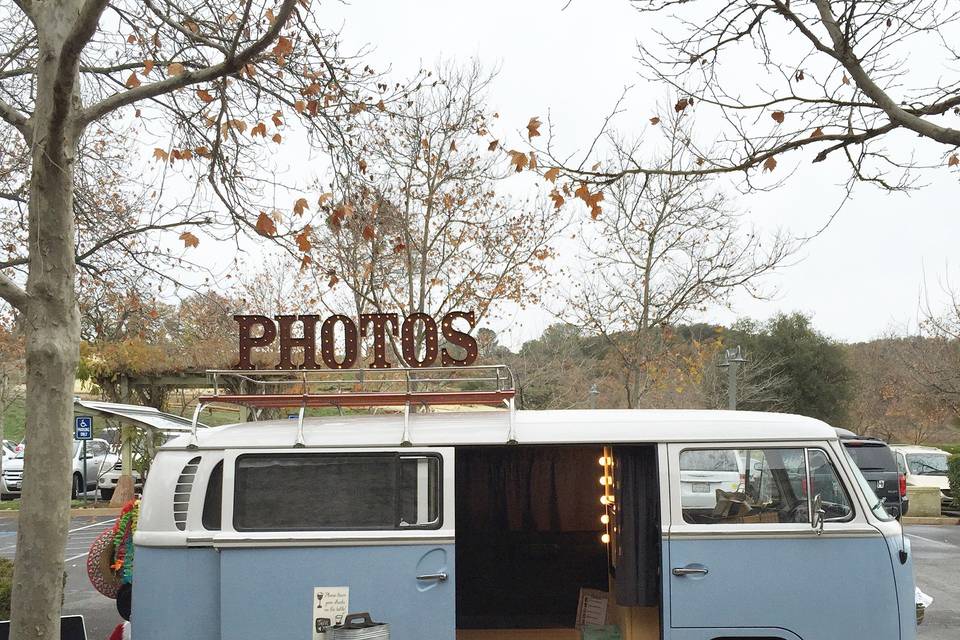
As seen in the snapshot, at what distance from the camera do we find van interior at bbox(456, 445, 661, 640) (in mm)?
7488

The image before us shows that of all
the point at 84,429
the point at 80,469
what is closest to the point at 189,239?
the point at 84,429

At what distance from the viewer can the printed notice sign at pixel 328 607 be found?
5309mm

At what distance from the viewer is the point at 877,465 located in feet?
46.9

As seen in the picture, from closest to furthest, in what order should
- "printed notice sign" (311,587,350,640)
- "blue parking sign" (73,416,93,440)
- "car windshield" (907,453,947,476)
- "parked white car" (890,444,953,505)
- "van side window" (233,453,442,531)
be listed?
"printed notice sign" (311,587,350,640), "van side window" (233,453,442,531), "blue parking sign" (73,416,93,440), "parked white car" (890,444,953,505), "car windshield" (907,453,947,476)

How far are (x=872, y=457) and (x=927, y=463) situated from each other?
9.33 metres

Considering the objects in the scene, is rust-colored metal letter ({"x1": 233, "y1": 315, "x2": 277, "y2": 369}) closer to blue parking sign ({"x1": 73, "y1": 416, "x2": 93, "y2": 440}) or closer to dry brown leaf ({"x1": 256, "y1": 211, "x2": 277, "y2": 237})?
dry brown leaf ({"x1": 256, "y1": 211, "x2": 277, "y2": 237})

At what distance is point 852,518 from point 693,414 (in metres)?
1.18

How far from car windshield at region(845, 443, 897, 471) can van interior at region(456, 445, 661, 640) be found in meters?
7.79

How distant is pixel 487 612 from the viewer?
7609mm

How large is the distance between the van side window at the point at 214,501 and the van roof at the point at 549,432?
0.59 ft

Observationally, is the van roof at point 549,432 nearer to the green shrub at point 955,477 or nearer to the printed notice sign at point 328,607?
the printed notice sign at point 328,607

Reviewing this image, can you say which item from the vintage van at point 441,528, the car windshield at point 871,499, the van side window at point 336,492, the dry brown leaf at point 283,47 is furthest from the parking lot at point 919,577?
the dry brown leaf at point 283,47

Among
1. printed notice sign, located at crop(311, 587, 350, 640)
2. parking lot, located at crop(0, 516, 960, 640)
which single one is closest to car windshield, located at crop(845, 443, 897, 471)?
parking lot, located at crop(0, 516, 960, 640)

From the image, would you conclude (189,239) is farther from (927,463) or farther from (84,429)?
(927,463)
